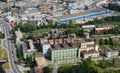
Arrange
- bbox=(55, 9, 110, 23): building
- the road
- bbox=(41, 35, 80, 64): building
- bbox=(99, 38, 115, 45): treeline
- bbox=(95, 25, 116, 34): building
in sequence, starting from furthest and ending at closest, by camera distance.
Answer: bbox=(55, 9, 110, 23): building, bbox=(95, 25, 116, 34): building, bbox=(99, 38, 115, 45): treeline, bbox=(41, 35, 80, 64): building, the road

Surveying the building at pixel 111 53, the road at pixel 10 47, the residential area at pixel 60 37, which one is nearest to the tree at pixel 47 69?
the residential area at pixel 60 37

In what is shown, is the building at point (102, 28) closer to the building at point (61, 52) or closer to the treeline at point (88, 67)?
the building at point (61, 52)

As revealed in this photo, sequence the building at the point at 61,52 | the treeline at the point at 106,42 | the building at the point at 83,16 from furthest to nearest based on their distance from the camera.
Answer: the building at the point at 83,16 → the treeline at the point at 106,42 → the building at the point at 61,52

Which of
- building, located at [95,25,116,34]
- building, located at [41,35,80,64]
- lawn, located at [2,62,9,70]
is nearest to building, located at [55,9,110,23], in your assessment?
building, located at [95,25,116,34]

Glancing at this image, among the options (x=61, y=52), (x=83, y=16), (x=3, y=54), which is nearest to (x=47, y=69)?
(x=61, y=52)

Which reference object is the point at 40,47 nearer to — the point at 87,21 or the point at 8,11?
the point at 87,21

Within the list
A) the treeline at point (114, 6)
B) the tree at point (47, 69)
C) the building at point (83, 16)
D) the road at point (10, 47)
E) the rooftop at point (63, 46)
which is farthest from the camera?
the treeline at point (114, 6)

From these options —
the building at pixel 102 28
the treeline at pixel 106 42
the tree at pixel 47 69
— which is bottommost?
the tree at pixel 47 69

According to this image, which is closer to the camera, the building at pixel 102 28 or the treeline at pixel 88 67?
the treeline at pixel 88 67

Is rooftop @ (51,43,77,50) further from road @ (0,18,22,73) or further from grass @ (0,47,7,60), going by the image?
grass @ (0,47,7,60)
